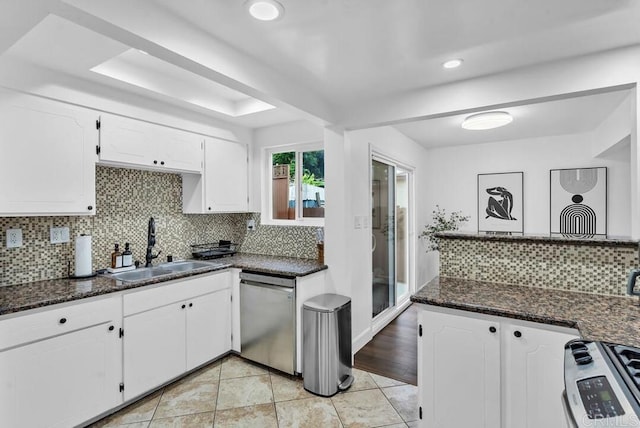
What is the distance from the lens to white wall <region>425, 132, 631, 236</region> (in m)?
4.25

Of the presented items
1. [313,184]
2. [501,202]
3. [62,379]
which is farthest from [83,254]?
[501,202]

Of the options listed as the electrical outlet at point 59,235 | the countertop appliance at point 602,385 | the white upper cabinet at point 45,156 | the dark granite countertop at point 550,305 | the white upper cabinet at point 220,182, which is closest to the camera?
the countertop appliance at point 602,385

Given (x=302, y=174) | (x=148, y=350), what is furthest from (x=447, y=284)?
(x=148, y=350)

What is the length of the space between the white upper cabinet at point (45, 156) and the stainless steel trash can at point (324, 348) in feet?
5.88

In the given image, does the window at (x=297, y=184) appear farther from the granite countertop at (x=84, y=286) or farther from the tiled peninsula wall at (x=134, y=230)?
the granite countertop at (x=84, y=286)

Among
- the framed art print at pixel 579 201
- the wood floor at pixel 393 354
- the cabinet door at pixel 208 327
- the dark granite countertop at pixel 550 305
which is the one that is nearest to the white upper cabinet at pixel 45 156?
the cabinet door at pixel 208 327

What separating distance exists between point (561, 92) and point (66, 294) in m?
3.28

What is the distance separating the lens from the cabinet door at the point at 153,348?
89.1 inches

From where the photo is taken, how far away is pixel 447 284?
227 cm

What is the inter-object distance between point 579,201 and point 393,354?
11.4 feet

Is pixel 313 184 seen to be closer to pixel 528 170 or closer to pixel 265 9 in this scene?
pixel 265 9

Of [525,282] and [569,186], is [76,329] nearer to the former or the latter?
[525,282]

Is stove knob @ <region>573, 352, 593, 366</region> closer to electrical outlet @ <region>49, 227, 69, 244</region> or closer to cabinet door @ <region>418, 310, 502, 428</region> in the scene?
cabinet door @ <region>418, 310, 502, 428</region>

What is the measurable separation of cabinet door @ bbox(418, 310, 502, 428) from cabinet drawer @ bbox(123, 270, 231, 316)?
177cm
